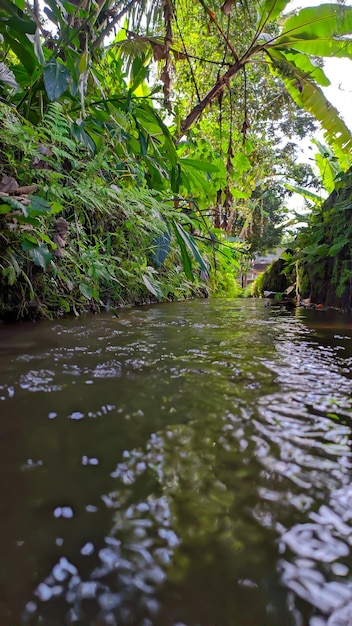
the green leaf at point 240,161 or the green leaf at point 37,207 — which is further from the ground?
the green leaf at point 240,161

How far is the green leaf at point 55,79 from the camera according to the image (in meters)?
1.30

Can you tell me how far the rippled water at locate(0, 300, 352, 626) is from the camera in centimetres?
30

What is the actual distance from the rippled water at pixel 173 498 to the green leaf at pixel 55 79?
3.00 ft

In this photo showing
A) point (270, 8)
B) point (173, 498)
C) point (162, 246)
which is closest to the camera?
point (173, 498)

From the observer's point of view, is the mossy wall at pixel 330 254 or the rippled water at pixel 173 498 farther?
the mossy wall at pixel 330 254

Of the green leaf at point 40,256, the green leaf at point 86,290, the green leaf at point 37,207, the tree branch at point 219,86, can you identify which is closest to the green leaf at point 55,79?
the green leaf at point 37,207

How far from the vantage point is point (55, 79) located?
51.8 inches

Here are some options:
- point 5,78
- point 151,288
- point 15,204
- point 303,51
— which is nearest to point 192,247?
point 151,288

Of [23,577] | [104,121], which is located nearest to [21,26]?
[104,121]

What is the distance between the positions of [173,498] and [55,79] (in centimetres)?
137

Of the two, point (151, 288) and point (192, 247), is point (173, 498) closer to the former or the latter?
point (192, 247)

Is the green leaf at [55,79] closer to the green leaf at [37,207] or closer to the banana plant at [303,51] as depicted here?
the green leaf at [37,207]

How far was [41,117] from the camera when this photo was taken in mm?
1645

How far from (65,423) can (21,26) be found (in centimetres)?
120
